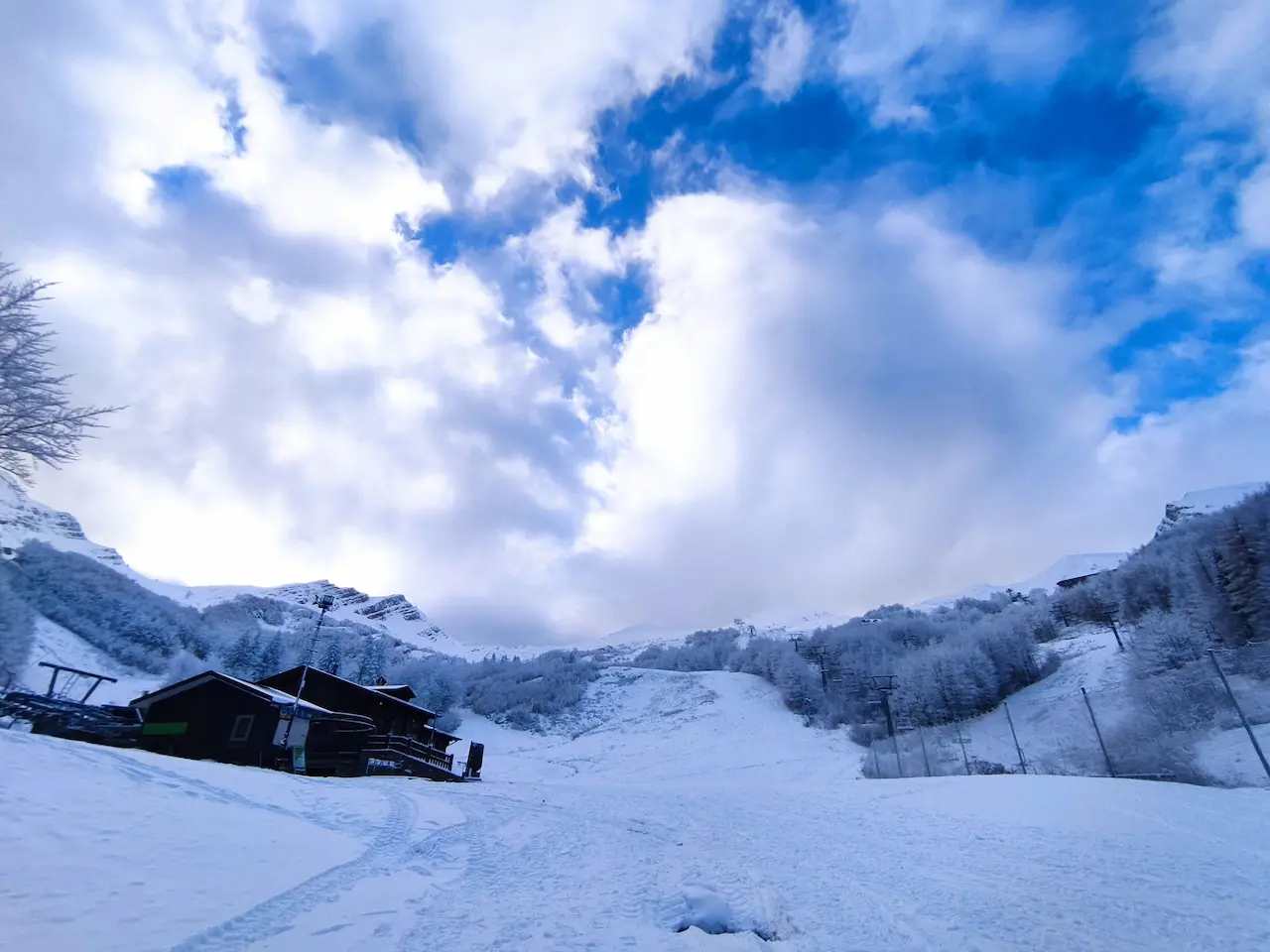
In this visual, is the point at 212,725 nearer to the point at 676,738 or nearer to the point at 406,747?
the point at 406,747

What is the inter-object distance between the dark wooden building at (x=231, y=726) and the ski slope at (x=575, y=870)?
1584 centimetres

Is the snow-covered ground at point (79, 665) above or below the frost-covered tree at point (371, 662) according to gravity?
below

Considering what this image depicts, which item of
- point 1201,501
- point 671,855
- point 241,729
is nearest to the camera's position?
point 671,855

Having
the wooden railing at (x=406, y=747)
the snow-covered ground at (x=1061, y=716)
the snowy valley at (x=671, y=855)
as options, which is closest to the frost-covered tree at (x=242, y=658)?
the wooden railing at (x=406, y=747)

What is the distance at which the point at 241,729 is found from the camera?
30922mm

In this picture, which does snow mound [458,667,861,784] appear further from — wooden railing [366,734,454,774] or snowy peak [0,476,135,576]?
snowy peak [0,476,135,576]

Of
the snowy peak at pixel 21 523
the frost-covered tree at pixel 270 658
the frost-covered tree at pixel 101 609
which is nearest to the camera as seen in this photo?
the snowy peak at pixel 21 523

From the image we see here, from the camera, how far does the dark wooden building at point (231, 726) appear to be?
100 ft

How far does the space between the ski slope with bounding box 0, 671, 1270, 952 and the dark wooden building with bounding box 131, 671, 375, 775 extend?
15.8 meters

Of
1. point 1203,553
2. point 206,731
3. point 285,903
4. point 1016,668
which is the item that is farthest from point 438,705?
point 1203,553

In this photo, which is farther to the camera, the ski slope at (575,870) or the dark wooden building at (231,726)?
the dark wooden building at (231,726)

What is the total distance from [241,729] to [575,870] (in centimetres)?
2915

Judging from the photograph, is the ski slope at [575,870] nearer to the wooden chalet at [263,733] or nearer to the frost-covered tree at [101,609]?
the wooden chalet at [263,733]

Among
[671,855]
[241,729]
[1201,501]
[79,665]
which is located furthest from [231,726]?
[1201,501]
